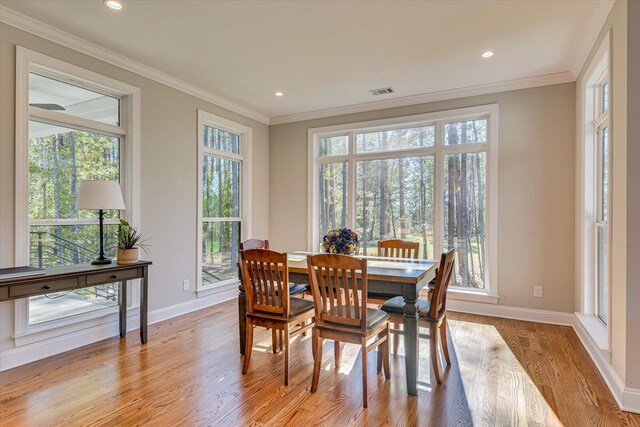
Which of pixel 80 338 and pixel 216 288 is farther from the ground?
pixel 216 288

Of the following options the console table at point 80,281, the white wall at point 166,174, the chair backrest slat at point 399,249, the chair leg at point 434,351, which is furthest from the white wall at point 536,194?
the console table at point 80,281

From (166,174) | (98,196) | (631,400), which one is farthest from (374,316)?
(166,174)

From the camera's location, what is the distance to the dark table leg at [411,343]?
230 cm

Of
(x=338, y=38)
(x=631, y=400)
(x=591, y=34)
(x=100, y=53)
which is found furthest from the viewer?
(x=100, y=53)

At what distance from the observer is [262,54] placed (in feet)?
11.0

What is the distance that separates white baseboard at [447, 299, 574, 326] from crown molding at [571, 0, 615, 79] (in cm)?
260

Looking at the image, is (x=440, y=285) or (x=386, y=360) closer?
(x=440, y=285)

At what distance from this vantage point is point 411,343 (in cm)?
231

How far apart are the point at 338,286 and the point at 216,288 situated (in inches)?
115

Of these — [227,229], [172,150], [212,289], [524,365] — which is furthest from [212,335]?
[524,365]

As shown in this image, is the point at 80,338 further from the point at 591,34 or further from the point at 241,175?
the point at 591,34

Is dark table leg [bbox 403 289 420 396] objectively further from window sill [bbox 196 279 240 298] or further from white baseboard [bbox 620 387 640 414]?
window sill [bbox 196 279 240 298]

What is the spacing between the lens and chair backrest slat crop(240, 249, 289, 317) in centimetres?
244

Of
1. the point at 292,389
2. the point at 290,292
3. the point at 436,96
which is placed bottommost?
the point at 292,389
